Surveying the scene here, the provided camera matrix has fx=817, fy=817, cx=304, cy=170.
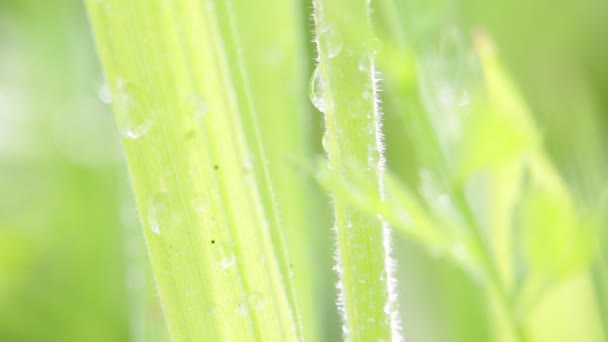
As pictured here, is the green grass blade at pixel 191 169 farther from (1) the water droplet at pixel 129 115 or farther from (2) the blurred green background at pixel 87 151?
(2) the blurred green background at pixel 87 151

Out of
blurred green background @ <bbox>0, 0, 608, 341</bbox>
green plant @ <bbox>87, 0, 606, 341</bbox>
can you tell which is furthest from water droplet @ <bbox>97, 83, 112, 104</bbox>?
blurred green background @ <bbox>0, 0, 608, 341</bbox>

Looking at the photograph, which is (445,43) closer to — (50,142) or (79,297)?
(79,297)

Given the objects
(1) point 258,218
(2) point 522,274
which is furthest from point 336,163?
(2) point 522,274

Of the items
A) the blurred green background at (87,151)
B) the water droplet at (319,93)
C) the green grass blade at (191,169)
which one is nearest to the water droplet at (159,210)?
the green grass blade at (191,169)

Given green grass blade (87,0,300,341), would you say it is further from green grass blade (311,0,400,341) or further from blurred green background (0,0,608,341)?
blurred green background (0,0,608,341)

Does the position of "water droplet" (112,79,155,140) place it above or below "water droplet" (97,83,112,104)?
below
